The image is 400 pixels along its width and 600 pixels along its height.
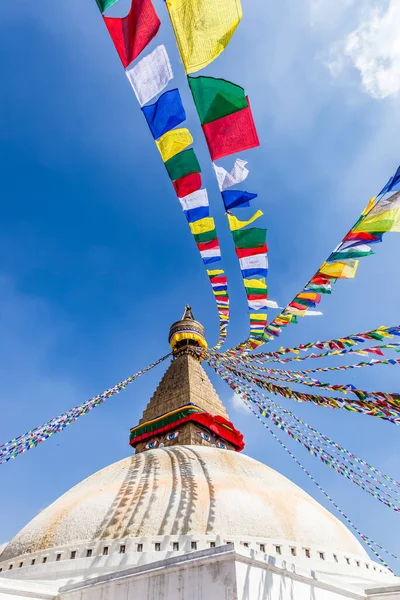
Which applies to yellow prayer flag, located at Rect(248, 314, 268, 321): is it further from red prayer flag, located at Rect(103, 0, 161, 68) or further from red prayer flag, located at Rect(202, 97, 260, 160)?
red prayer flag, located at Rect(103, 0, 161, 68)

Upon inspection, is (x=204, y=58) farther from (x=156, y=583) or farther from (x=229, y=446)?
(x=229, y=446)

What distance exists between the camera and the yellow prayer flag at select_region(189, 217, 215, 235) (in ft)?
23.3

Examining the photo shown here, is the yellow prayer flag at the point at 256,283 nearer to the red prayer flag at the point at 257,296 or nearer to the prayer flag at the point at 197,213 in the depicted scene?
the red prayer flag at the point at 257,296

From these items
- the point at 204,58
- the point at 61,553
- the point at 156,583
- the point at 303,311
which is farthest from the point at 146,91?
the point at 61,553

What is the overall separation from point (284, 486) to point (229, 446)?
5.84m

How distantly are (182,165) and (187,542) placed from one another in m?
7.02

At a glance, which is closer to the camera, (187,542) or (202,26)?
(202,26)

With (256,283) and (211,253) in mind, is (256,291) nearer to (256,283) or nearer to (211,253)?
(256,283)

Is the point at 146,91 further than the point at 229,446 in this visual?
No

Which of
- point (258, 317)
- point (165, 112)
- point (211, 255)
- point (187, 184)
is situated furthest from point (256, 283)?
point (165, 112)

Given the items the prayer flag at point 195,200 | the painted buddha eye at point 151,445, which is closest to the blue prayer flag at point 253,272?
the prayer flag at point 195,200

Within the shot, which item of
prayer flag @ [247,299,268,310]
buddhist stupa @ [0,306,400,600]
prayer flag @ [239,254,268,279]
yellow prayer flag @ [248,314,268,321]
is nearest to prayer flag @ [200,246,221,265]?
prayer flag @ [239,254,268,279]

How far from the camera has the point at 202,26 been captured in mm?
3971

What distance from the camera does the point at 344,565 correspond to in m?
8.67
